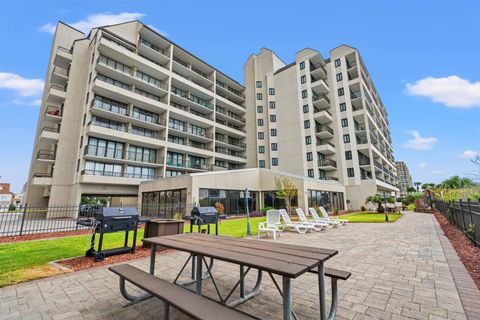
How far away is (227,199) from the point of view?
79.3ft

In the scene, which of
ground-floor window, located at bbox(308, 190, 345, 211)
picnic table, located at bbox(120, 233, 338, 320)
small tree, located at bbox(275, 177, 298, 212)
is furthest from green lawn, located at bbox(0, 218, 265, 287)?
ground-floor window, located at bbox(308, 190, 345, 211)

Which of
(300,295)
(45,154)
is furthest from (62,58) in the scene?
(300,295)

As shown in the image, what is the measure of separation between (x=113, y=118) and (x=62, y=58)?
35.8 ft

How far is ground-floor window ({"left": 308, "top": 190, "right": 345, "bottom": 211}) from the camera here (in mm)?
25025

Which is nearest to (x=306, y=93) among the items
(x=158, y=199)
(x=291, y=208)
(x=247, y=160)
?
(x=247, y=160)

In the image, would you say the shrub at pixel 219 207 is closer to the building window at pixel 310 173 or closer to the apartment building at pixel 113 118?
the apartment building at pixel 113 118

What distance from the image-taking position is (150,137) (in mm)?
30797

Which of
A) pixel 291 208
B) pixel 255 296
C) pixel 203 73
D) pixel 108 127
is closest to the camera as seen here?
pixel 255 296

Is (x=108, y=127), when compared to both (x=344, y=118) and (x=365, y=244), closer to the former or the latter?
(x=365, y=244)

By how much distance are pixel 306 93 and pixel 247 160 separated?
668 inches

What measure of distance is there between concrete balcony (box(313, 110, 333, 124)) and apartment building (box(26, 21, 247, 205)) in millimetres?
18974

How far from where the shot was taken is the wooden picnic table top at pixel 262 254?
7.68ft

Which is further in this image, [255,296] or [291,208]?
[291,208]

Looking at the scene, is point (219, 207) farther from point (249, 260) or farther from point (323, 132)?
point (323, 132)
